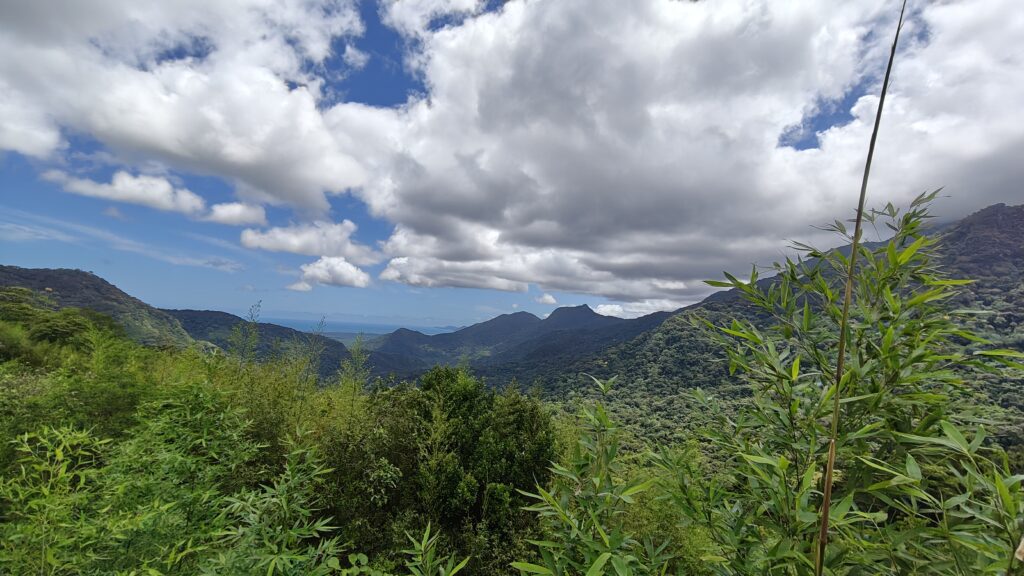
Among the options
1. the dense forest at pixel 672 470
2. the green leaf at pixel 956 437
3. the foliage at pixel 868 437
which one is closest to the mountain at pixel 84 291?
the dense forest at pixel 672 470

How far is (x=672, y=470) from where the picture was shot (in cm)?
166

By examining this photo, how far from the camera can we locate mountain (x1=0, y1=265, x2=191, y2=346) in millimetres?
71875

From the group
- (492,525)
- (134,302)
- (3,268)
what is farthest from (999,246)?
(3,268)

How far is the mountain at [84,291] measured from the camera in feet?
236

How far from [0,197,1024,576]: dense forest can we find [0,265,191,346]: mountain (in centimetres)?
8039

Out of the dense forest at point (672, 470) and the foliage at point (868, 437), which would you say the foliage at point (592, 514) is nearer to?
the dense forest at point (672, 470)

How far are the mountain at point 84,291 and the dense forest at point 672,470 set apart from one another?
80.4 metres

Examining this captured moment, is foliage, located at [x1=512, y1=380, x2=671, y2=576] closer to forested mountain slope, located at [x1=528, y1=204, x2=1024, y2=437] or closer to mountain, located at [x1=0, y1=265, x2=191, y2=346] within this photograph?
forested mountain slope, located at [x1=528, y1=204, x2=1024, y2=437]

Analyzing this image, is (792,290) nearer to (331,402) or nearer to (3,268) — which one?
(331,402)

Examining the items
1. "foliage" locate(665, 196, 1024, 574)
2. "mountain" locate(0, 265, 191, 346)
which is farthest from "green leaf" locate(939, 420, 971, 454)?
"mountain" locate(0, 265, 191, 346)

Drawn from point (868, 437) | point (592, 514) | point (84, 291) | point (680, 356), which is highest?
point (84, 291)

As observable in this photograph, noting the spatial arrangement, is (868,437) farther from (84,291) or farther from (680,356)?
(84,291)

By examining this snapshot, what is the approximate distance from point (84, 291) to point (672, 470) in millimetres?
123155

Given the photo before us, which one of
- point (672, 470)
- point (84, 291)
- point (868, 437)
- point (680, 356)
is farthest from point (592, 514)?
point (84, 291)
